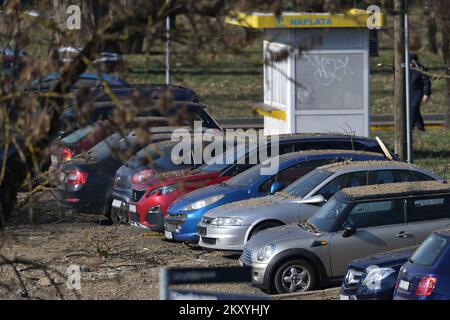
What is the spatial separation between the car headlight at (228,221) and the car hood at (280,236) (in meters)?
0.72

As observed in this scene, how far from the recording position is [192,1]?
5.74 meters

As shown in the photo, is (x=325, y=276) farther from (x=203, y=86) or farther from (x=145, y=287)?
(x=203, y=86)

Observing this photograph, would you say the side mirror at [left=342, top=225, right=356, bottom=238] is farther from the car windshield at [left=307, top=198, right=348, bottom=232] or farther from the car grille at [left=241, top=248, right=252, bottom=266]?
the car grille at [left=241, top=248, right=252, bottom=266]

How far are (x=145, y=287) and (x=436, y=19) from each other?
708 cm

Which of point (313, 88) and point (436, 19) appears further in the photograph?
Answer: point (313, 88)

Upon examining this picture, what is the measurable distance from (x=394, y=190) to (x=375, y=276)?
206 centimetres

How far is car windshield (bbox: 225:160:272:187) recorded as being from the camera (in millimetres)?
14305

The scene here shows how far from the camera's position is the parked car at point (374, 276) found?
9875mm

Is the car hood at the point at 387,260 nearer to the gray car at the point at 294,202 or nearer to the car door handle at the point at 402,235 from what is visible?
the car door handle at the point at 402,235

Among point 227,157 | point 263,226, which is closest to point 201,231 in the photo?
point 263,226

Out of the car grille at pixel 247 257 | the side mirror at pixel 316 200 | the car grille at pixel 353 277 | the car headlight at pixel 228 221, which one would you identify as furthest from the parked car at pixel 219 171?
the car grille at pixel 353 277
